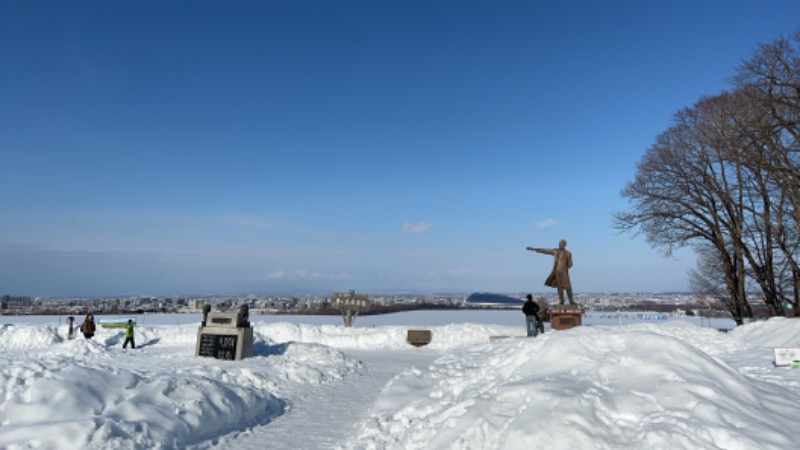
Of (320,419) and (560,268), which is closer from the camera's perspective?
(320,419)

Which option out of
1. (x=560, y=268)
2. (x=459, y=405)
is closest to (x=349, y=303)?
(x=560, y=268)

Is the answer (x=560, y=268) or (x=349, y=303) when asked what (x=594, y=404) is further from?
(x=349, y=303)

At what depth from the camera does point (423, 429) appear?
6.84 meters

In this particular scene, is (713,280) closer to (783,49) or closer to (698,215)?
(698,215)

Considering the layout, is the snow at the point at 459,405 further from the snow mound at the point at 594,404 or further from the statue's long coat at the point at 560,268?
the statue's long coat at the point at 560,268

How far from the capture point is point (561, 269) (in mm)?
20125

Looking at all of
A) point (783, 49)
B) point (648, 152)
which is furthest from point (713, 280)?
point (783, 49)

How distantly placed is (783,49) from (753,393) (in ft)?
54.8

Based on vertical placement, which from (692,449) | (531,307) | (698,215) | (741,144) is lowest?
(692,449)

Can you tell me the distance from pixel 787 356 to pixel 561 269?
31.1 feet

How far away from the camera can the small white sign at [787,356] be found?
35.6ft

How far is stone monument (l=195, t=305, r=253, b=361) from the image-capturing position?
1466 cm

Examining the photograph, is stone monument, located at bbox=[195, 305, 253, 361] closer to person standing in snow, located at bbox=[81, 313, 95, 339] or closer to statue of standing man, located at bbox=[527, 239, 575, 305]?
person standing in snow, located at bbox=[81, 313, 95, 339]

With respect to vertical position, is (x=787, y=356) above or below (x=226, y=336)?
above
